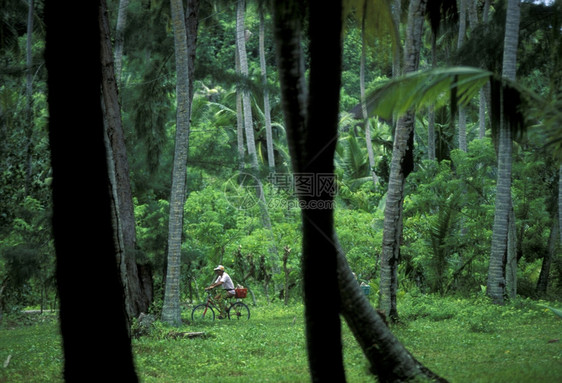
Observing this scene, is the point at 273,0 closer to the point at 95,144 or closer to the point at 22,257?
the point at 95,144

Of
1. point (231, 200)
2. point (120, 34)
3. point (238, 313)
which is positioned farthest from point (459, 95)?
point (231, 200)

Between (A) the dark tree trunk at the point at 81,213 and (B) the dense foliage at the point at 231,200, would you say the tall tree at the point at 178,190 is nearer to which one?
(B) the dense foliage at the point at 231,200

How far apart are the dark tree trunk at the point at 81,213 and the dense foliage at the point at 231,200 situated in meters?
11.8

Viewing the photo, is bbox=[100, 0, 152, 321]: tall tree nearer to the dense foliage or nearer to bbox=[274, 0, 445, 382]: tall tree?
the dense foliage

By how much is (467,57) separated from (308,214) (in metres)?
15.4

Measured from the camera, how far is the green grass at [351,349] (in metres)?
9.96

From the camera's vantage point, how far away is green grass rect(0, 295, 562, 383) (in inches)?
392

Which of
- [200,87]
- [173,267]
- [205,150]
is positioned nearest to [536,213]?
[205,150]

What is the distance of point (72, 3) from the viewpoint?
5.86 meters

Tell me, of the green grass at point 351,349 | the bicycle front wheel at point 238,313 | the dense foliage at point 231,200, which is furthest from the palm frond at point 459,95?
the bicycle front wheel at point 238,313

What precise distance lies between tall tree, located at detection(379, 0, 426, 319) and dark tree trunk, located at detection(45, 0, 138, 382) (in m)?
8.99

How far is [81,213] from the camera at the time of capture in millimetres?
5711

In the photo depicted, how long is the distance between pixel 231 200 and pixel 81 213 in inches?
974

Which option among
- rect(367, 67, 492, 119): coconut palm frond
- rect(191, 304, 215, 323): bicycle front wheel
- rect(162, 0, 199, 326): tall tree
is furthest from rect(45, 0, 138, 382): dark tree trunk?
rect(191, 304, 215, 323): bicycle front wheel
